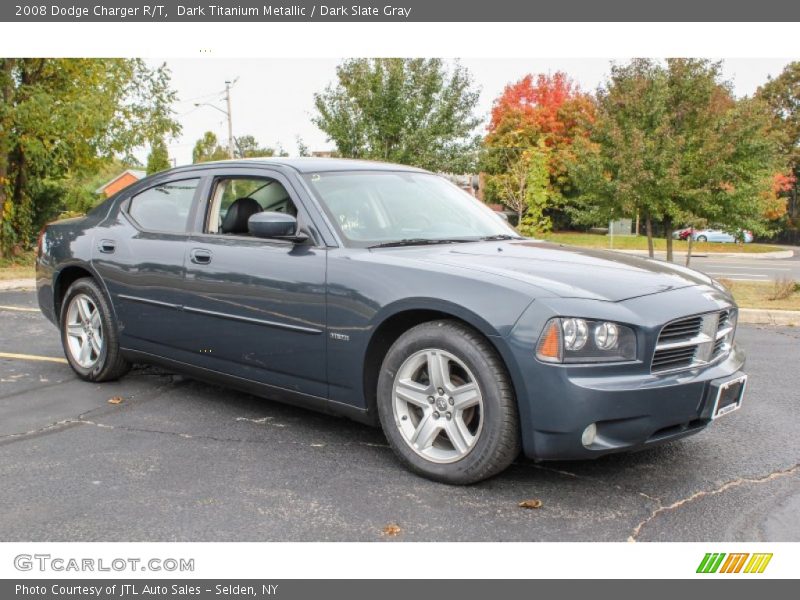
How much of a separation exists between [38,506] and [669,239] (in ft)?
49.5

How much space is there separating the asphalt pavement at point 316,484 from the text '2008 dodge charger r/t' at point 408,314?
27 centimetres

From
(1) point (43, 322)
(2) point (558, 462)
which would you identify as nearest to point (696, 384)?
(2) point (558, 462)

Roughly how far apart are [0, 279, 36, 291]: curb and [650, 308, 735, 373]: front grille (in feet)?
37.2

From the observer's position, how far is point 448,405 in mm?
3654

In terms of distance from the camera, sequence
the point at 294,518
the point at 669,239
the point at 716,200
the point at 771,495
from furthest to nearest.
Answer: the point at 669,239, the point at 716,200, the point at 771,495, the point at 294,518

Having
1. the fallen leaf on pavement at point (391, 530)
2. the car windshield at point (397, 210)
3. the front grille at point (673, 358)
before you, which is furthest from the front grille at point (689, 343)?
the car windshield at point (397, 210)

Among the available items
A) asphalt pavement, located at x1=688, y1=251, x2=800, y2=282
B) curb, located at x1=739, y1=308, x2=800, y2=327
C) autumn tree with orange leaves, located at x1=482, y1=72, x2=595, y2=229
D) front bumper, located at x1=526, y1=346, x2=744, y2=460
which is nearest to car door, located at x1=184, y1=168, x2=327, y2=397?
front bumper, located at x1=526, y1=346, x2=744, y2=460

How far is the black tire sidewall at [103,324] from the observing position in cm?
548

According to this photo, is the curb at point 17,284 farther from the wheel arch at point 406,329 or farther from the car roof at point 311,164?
the wheel arch at point 406,329

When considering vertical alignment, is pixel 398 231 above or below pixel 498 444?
above

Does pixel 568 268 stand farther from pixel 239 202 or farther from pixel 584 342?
pixel 239 202

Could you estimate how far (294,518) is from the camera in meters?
3.30

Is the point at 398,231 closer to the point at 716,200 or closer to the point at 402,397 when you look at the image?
the point at 402,397

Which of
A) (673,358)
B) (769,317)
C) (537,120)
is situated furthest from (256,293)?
(537,120)
